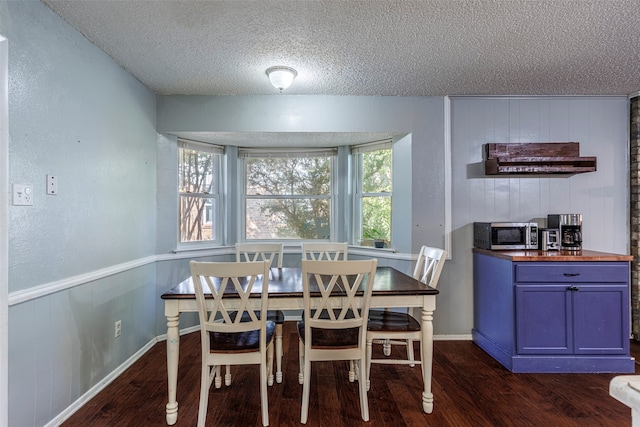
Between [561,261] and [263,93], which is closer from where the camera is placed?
[561,261]

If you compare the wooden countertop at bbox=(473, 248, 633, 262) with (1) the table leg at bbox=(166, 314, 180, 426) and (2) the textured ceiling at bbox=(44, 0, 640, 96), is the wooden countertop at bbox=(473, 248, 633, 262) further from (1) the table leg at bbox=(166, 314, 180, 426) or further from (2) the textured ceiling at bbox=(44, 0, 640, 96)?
(1) the table leg at bbox=(166, 314, 180, 426)

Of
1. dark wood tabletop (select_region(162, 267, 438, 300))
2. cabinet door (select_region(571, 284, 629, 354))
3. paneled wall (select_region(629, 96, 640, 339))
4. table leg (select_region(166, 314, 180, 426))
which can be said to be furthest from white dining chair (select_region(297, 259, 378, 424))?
paneled wall (select_region(629, 96, 640, 339))

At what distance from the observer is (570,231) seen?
2.92 meters

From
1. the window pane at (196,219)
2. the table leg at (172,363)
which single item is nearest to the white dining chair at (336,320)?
the table leg at (172,363)

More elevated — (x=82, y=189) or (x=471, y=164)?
(x=471, y=164)

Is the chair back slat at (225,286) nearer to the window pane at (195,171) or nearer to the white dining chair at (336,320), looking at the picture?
the white dining chair at (336,320)

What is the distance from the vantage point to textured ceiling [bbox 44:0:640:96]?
1868 mm

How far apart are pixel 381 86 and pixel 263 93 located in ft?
3.62

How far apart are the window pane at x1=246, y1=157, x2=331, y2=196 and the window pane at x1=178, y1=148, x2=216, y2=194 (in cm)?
44

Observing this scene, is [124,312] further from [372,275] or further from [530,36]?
[530,36]

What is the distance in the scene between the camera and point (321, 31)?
2.09 meters

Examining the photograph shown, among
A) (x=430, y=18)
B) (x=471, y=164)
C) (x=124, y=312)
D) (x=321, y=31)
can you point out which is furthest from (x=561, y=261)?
(x=124, y=312)

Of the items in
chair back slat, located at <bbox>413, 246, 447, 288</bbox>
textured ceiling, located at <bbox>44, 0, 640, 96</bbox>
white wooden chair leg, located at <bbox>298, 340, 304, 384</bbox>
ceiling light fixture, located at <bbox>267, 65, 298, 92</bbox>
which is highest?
textured ceiling, located at <bbox>44, 0, 640, 96</bbox>

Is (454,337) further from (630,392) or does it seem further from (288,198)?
(630,392)
